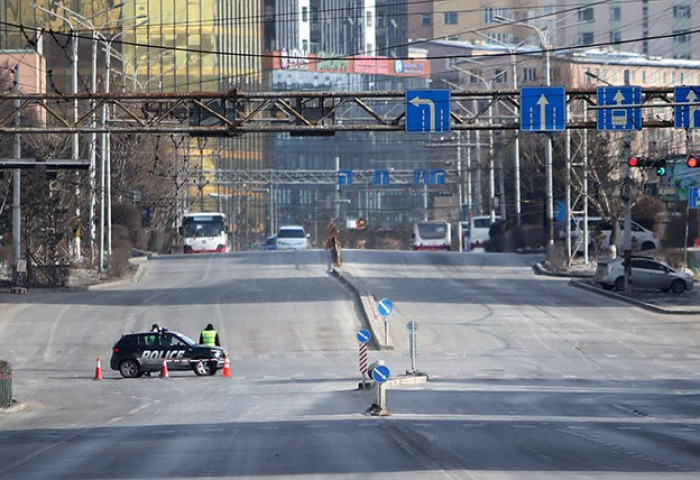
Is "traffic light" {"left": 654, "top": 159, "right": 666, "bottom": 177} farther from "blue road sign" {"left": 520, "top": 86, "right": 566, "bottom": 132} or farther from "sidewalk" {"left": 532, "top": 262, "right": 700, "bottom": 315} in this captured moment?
"sidewalk" {"left": 532, "top": 262, "right": 700, "bottom": 315}

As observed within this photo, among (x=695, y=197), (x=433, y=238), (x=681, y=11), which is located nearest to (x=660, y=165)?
(x=695, y=197)

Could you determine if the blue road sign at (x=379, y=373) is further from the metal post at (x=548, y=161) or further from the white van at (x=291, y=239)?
the white van at (x=291, y=239)

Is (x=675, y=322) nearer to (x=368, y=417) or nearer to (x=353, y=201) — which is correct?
(x=368, y=417)

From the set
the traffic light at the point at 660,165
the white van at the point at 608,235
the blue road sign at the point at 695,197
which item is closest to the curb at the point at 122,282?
the white van at the point at 608,235

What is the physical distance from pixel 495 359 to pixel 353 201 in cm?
11940

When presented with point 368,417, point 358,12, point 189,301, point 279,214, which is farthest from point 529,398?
point 358,12

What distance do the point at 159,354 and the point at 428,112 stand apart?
1115 centimetres

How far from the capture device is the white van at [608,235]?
7144 centimetres

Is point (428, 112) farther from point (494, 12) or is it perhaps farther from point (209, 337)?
point (494, 12)

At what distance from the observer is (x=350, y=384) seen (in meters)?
33.1

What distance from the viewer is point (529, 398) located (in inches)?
1152

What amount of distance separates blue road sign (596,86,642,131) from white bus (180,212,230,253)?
5325 cm

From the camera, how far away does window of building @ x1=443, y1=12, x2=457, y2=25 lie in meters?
161

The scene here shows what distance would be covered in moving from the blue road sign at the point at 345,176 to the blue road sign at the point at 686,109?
2531 inches
